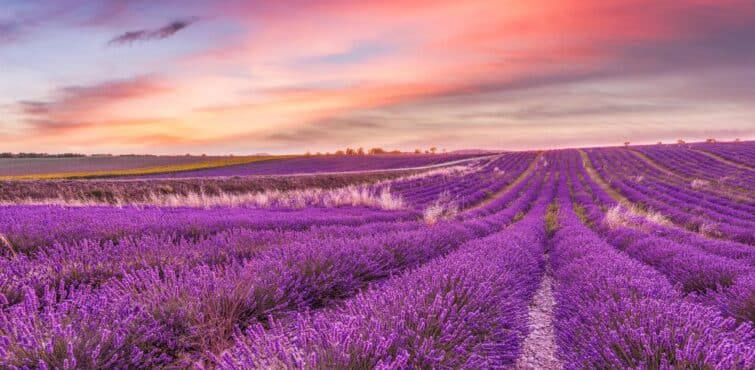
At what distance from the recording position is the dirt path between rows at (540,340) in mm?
3020

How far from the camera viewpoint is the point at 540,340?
3525 mm

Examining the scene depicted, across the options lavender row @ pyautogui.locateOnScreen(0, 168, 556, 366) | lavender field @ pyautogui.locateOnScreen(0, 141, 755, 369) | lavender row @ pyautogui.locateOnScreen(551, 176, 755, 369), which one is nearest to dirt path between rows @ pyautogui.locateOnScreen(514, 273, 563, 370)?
lavender field @ pyautogui.locateOnScreen(0, 141, 755, 369)

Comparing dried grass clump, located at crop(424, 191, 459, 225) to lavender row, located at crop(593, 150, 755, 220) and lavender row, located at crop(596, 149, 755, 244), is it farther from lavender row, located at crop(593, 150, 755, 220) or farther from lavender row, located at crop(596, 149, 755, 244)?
lavender row, located at crop(593, 150, 755, 220)

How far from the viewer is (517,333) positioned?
117 inches

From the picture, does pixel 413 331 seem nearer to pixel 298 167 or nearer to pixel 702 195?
pixel 702 195

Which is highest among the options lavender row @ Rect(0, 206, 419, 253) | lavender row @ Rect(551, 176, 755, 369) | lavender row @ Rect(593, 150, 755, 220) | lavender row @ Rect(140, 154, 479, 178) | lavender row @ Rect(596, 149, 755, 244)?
lavender row @ Rect(140, 154, 479, 178)

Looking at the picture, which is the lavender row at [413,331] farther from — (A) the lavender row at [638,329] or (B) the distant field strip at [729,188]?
(B) the distant field strip at [729,188]

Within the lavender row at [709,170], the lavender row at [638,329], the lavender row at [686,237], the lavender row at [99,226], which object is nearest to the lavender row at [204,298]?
the lavender row at [99,226]

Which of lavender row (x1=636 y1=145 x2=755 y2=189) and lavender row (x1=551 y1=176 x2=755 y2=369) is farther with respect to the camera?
lavender row (x1=636 y1=145 x2=755 y2=189)

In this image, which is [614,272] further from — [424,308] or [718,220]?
[718,220]

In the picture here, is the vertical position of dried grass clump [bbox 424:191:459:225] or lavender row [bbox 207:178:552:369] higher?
lavender row [bbox 207:178:552:369]

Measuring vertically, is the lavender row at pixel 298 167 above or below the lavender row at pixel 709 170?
above

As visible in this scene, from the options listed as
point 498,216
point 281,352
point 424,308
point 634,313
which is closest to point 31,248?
point 281,352

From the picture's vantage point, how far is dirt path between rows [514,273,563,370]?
3.02 m
